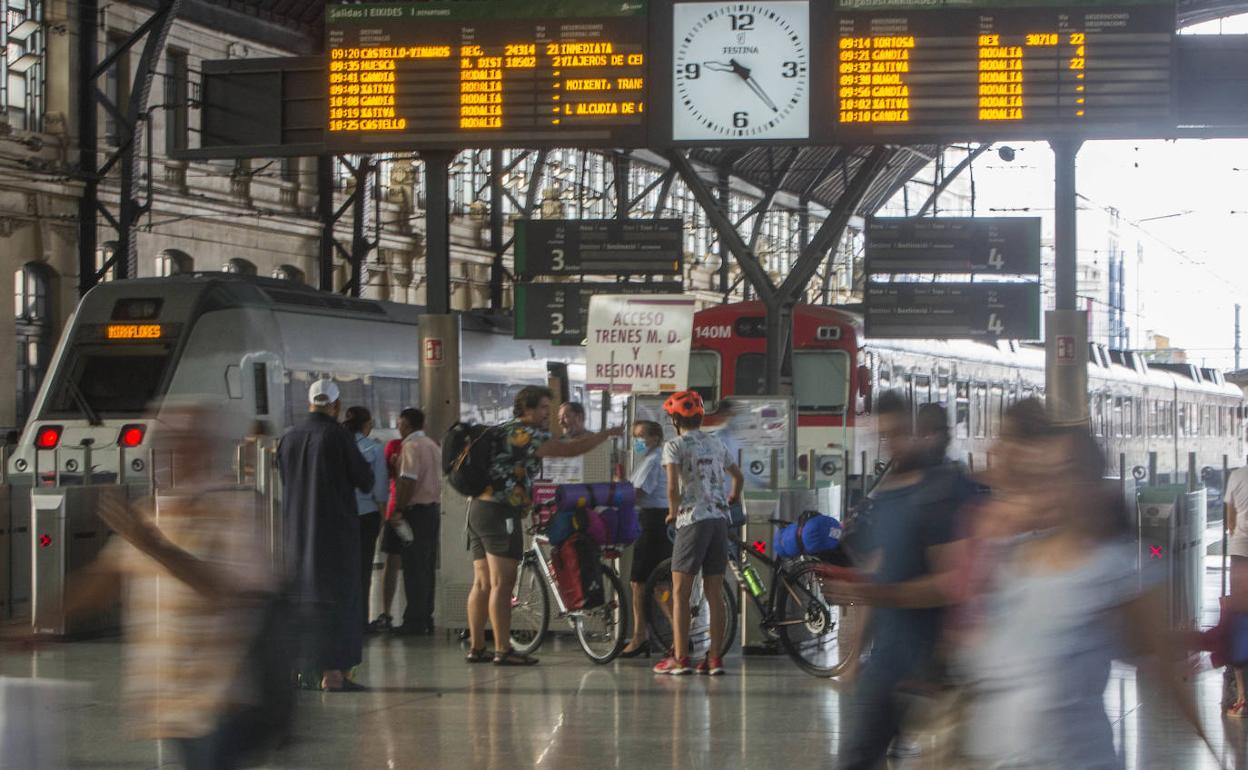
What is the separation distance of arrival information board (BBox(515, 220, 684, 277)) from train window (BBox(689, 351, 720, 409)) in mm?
2885

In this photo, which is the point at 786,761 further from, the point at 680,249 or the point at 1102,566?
the point at 680,249

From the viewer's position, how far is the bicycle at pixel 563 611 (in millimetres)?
12602

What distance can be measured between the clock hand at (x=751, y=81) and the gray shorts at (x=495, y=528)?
6.04 meters

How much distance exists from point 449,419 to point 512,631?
446cm

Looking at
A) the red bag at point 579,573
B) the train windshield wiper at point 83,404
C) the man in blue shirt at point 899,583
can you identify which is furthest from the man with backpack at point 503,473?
the train windshield wiper at point 83,404

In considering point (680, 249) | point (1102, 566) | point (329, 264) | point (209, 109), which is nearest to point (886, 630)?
point (1102, 566)

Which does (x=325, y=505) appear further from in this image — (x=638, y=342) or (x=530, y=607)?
(x=638, y=342)

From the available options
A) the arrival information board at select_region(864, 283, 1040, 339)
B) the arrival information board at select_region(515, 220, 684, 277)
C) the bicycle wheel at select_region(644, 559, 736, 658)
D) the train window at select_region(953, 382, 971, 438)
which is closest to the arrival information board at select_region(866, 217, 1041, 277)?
the arrival information board at select_region(864, 283, 1040, 339)

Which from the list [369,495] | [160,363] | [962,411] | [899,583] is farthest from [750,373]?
[899,583]

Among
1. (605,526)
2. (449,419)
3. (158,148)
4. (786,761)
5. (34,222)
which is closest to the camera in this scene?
(786,761)

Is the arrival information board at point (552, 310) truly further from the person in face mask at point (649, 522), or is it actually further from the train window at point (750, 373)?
the person in face mask at point (649, 522)

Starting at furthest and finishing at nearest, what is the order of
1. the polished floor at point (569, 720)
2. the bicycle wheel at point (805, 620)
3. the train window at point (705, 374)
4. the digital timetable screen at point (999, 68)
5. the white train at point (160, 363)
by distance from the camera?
the train window at point (705, 374), the white train at point (160, 363), the digital timetable screen at point (999, 68), the bicycle wheel at point (805, 620), the polished floor at point (569, 720)

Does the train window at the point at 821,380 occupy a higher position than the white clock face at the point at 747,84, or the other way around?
the white clock face at the point at 747,84

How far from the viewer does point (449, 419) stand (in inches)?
688
